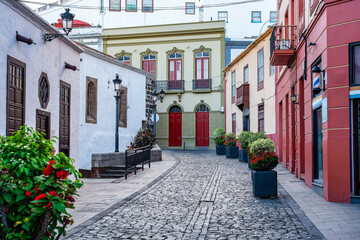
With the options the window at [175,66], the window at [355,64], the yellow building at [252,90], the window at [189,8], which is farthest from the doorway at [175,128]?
the window at [355,64]

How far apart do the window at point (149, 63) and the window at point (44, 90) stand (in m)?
21.4

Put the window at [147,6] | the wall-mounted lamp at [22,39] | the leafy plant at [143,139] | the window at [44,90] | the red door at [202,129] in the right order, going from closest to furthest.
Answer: the wall-mounted lamp at [22,39], the window at [44,90], the leafy plant at [143,139], the red door at [202,129], the window at [147,6]

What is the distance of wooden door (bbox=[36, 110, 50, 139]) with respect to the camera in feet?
36.6

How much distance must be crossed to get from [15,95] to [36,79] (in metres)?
1.31

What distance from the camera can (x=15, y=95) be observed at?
9812 mm

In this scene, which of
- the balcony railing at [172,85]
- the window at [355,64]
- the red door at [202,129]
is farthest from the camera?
the balcony railing at [172,85]

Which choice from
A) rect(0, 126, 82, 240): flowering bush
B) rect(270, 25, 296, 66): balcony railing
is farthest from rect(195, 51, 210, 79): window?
rect(0, 126, 82, 240): flowering bush

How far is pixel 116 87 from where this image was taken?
1744 centimetres

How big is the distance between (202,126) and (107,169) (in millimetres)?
16901

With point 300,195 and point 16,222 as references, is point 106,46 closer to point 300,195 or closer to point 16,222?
point 300,195

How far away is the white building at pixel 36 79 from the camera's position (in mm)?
9352

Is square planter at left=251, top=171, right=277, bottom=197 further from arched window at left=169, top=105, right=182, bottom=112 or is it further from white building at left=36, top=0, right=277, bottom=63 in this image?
white building at left=36, top=0, right=277, bottom=63

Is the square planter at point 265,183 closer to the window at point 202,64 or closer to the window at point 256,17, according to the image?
the window at point 202,64

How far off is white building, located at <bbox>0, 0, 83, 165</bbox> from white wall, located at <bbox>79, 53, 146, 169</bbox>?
315cm
